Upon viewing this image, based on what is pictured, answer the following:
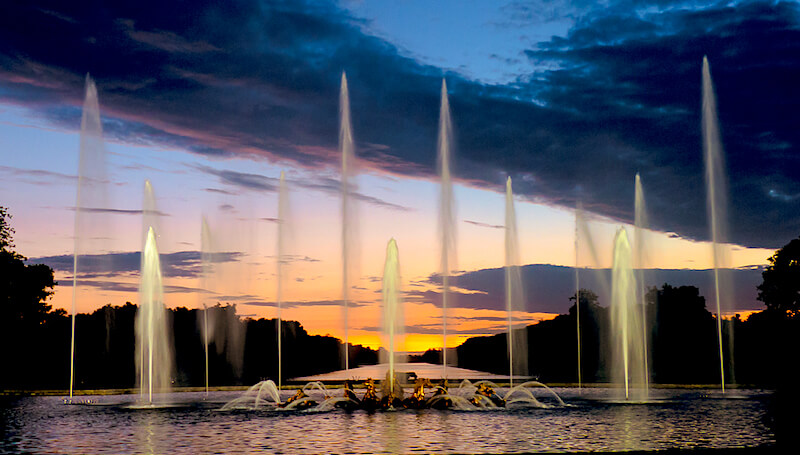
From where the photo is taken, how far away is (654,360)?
67.2 m

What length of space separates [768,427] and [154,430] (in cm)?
1913

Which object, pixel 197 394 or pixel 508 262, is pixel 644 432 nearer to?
pixel 508 262

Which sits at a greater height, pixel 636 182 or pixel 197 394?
pixel 636 182

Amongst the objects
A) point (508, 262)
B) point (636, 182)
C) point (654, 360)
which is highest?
point (636, 182)

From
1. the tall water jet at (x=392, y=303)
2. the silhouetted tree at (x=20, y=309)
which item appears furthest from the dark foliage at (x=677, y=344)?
the silhouetted tree at (x=20, y=309)

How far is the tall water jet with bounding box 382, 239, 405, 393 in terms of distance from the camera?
1304 inches

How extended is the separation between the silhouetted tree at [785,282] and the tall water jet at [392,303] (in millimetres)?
38137

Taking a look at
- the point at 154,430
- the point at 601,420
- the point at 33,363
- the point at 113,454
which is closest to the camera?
the point at 113,454

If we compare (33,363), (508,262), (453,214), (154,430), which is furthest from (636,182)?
(33,363)

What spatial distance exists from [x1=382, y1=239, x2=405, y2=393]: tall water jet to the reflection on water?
4.70 m

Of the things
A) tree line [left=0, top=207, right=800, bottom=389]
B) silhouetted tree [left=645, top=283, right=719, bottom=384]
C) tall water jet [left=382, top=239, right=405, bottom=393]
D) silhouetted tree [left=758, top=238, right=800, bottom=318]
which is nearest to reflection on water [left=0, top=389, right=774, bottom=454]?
tall water jet [left=382, top=239, right=405, bottom=393]

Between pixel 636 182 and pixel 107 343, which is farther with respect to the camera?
pixel 107 343

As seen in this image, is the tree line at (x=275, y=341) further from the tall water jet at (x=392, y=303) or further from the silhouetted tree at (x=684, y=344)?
the tall water jet at (x=392, y=303)

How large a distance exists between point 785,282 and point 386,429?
151 ft
